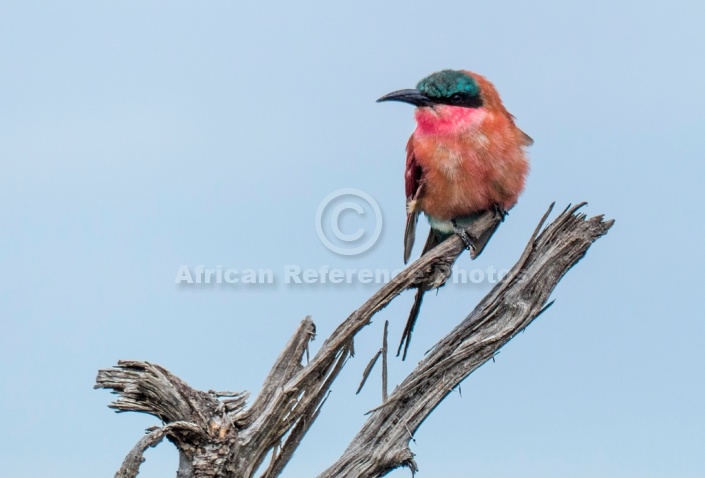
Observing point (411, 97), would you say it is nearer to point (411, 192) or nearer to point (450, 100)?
point (450, 100)

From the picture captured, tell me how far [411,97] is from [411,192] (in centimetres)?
58

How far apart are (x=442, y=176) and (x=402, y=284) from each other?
0.85 metres

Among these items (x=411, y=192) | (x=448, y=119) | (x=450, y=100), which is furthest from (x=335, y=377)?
(x=450, y=100)

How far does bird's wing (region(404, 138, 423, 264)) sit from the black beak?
23 cm

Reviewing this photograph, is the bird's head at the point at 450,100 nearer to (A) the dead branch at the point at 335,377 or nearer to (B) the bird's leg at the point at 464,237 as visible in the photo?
(B) the bird's leg at the point at 464,237

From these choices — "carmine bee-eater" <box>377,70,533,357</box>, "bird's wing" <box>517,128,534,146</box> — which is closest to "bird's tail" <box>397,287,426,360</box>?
"carmine bee-eater" <box>377,70,533,357</box>

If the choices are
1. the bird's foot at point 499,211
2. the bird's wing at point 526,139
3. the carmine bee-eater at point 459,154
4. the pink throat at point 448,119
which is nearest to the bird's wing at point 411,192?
the carmine bee-eater at point 459,154

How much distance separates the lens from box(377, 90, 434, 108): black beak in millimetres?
5668

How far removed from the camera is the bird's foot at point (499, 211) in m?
5.60

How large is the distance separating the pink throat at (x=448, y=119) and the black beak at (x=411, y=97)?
56mm

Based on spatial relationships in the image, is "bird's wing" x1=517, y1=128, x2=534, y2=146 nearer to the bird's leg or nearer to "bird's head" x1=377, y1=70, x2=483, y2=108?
"bird's head" x1=377, y1=70, x2=483, y2=108

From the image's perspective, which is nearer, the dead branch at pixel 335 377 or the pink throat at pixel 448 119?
the dead branch at pixel 335 377

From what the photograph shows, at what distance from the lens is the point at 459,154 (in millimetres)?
5438

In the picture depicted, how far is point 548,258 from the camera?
4.97 meters
